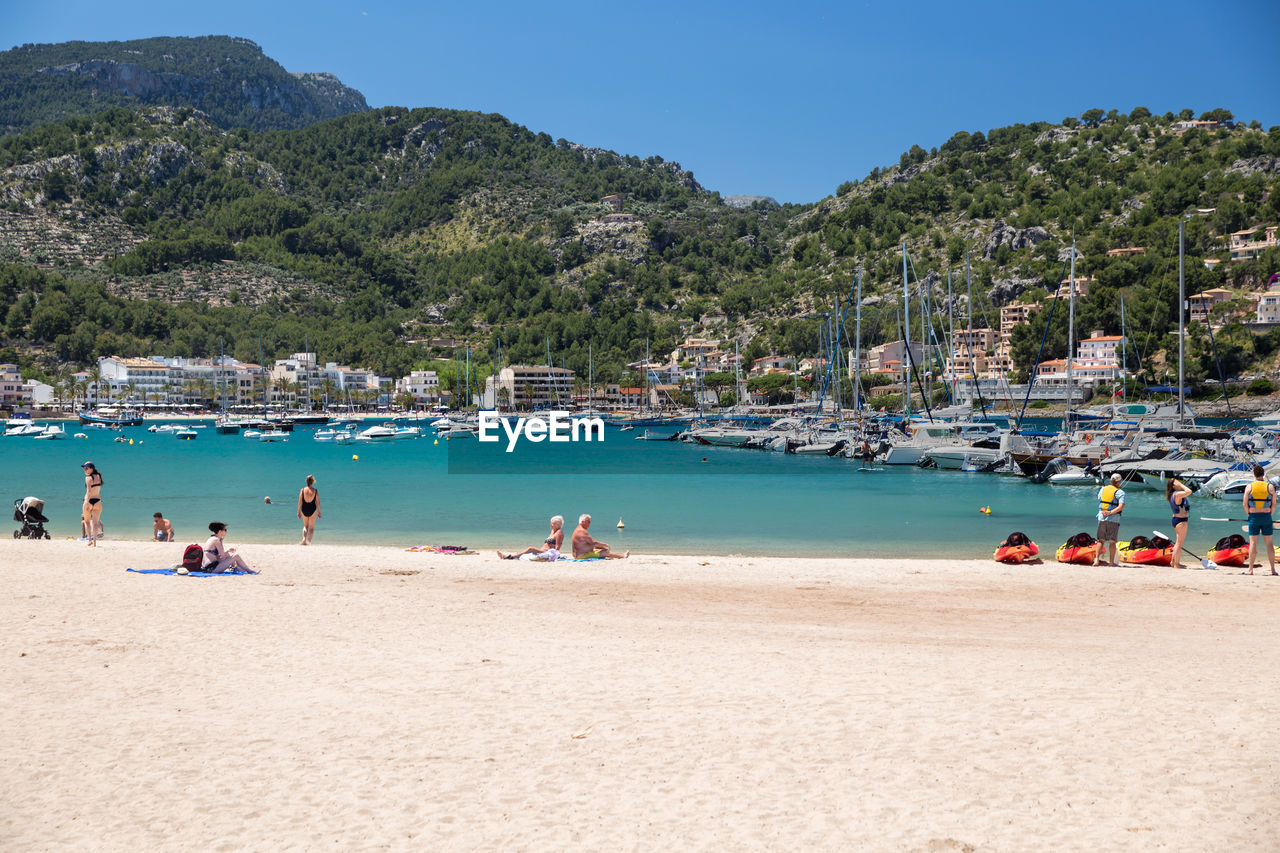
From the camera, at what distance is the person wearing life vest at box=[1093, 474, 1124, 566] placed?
606 inches

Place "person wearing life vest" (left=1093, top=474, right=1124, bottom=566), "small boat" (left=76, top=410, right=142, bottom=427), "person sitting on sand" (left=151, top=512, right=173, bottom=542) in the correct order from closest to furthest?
"person wearing life vest" (left=1093, top=474, right=1124, bottom=566)
"person sitting on sand" (left=151, top=512, right=173, bottom=542)
"small boat" (left=76, top=410, right=142, bottom=427)

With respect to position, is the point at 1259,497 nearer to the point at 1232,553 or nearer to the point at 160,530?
the point at 1232,553

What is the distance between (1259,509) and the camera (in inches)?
543

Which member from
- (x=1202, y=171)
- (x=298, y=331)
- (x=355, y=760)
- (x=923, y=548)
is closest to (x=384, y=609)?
(x=355, y=760)

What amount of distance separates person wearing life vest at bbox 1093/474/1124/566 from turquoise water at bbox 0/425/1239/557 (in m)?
4.22

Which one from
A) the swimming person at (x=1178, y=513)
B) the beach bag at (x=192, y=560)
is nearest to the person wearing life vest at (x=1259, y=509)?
the swimming person at (x=1178, y=513)

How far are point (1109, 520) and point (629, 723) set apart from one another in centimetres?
1208

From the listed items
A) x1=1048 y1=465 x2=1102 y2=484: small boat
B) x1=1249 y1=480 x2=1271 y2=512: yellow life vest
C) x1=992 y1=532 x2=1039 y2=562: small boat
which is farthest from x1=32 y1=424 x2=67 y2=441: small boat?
x1=1249 y1=480 x2=1271 y2=512: yellow life vest

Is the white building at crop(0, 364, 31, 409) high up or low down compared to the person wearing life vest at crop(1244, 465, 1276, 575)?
up

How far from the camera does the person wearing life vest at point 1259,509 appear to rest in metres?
13.5

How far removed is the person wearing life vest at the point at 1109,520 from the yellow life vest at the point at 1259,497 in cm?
196

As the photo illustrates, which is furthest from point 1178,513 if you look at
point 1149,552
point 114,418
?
point 114,418

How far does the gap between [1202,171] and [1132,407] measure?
3835 inches

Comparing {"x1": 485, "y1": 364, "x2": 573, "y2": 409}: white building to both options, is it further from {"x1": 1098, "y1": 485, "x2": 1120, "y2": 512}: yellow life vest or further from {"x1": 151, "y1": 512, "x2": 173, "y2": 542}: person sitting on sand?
{"x1": 1098, "y1": 485, "x2": 1120, "y2": 512}: yellow life vest
